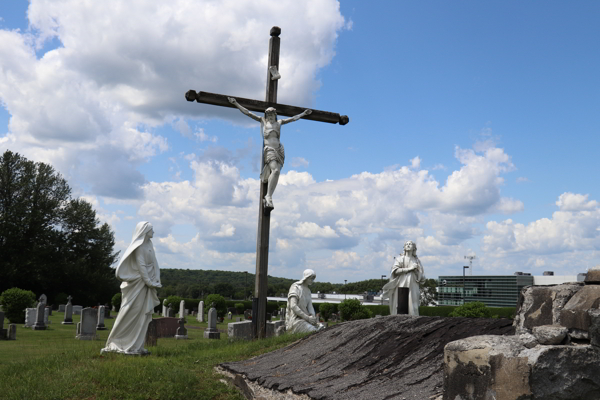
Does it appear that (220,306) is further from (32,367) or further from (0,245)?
(32,367)

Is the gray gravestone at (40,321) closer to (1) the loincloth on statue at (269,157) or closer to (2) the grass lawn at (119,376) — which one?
(2) the grass lawn at (119,376)

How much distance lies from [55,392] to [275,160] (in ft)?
19.1

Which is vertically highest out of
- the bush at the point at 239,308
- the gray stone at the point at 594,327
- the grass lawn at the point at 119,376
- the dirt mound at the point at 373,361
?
the gray stone at the point at 594,327

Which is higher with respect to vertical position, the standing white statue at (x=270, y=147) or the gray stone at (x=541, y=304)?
the standing white statue at (x=270, y=147)

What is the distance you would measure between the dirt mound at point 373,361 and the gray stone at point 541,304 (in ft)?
3.33

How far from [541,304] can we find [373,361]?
2667mm

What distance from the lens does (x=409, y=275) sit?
11484 mm

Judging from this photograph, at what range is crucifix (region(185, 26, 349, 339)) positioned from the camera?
10352 mm

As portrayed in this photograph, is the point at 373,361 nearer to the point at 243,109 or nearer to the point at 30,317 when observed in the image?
the point at 243,109

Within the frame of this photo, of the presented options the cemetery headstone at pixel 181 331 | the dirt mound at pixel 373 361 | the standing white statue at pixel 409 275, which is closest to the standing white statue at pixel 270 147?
the standing white statue at pixel 409 275

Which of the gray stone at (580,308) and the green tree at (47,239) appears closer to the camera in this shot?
the gray stone at (580,308)

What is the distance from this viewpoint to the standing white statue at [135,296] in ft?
29.1

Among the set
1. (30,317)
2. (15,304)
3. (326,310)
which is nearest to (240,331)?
(30,317)

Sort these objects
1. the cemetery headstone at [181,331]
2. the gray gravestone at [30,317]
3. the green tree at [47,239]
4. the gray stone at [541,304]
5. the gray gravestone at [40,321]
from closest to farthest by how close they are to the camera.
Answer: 1. the gray stone at [541,304]
2. the cemetery headstone at [181,331]
3. the gray gravestone at [40,321]
4. the gray gravestone at [30,317]
5. the green tree at [47,239]
